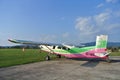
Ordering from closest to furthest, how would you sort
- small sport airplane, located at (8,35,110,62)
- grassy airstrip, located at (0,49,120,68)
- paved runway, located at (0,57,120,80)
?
1. paved runway, located at (0,57,120,80)
2. grassy airstrip, located at (0,49,120,68)
3. small sport airplane, located at (8,35,110,62)

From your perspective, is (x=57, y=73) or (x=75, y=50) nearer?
(x=57, y=73)

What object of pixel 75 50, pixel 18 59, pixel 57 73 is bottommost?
pixel 57 73

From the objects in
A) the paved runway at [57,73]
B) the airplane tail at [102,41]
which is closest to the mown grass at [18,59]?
the paved runway at [57,73]

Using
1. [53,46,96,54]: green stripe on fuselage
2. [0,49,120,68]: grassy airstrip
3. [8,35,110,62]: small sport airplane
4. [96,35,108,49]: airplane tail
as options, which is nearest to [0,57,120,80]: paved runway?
[0,49,120,68]: grassy airstrip

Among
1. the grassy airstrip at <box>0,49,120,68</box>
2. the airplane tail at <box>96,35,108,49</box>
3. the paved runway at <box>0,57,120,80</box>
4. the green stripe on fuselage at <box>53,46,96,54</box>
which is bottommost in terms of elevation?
the paved runway at <box>0,57,120,80</box>

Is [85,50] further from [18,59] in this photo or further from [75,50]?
[18,59]

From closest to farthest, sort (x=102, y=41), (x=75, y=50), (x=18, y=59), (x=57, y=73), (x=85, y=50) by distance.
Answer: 1. (x=57, y=73)
2. (x=102, y=41)
3. (x=85, y=50)
4. (x=75, y=50)
5. (x=18, y=59)

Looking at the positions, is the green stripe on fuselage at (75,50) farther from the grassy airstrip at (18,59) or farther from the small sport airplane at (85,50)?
the grassy airstrip at (18,59)

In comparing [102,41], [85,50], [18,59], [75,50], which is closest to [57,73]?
[102,41]

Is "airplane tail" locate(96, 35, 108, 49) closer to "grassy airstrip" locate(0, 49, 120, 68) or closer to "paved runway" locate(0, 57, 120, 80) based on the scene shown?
"paved runway" locate(0, 57, 120, 80)

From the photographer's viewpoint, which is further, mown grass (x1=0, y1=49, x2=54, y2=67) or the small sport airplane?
the small sport airplane

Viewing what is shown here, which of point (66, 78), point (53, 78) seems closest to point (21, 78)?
point (53, 78)

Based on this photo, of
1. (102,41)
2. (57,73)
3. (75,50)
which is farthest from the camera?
(75,50)

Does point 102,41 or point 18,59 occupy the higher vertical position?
point 102,41
